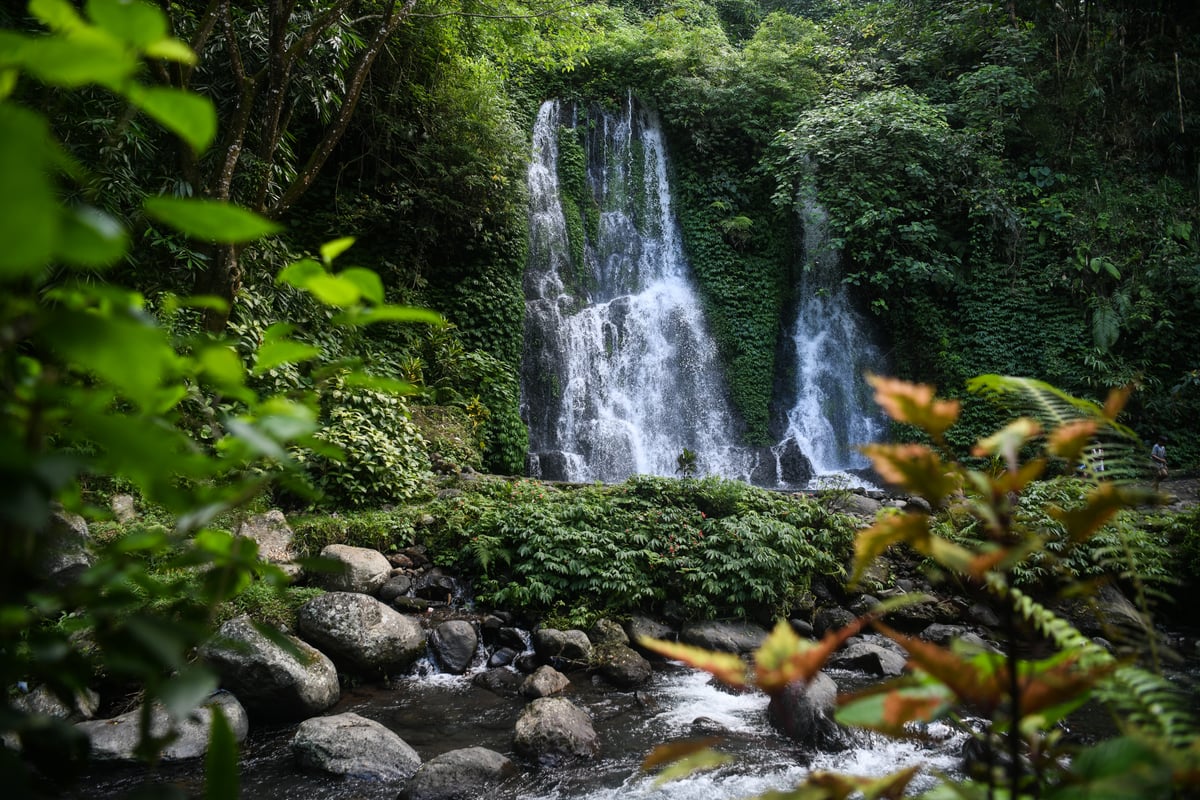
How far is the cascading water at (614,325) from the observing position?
12.5 metres

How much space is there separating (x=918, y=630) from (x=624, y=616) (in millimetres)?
3279

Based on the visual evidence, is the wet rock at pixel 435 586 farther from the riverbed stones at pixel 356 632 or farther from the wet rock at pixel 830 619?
the wet rock at pixel 830 619

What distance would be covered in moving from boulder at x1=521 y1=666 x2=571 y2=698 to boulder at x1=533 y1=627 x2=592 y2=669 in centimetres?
26

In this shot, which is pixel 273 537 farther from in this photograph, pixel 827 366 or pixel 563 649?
pixel 827 366

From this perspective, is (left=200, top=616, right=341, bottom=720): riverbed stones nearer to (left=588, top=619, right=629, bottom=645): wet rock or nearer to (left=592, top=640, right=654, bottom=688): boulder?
(left=592, top=640, right=654, bottom=688): boulder

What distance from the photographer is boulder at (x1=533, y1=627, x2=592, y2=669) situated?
19.0ft

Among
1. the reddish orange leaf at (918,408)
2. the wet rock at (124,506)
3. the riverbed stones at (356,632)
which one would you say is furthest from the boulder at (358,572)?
the reddish orange leaf at (918,408)

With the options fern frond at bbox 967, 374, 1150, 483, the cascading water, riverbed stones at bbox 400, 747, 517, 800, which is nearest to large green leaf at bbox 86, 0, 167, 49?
fern frond at bbox 967, 374, 1150, 483

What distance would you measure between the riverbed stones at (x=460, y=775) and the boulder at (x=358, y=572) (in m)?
2.27

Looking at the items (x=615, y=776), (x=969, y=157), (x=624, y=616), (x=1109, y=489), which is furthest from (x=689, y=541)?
(x=969, y=157)

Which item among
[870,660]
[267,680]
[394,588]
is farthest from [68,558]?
[870,660]

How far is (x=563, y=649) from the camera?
230 inches

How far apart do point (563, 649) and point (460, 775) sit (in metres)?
1.97

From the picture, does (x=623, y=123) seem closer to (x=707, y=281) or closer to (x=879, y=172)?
(x=707, y=281)
